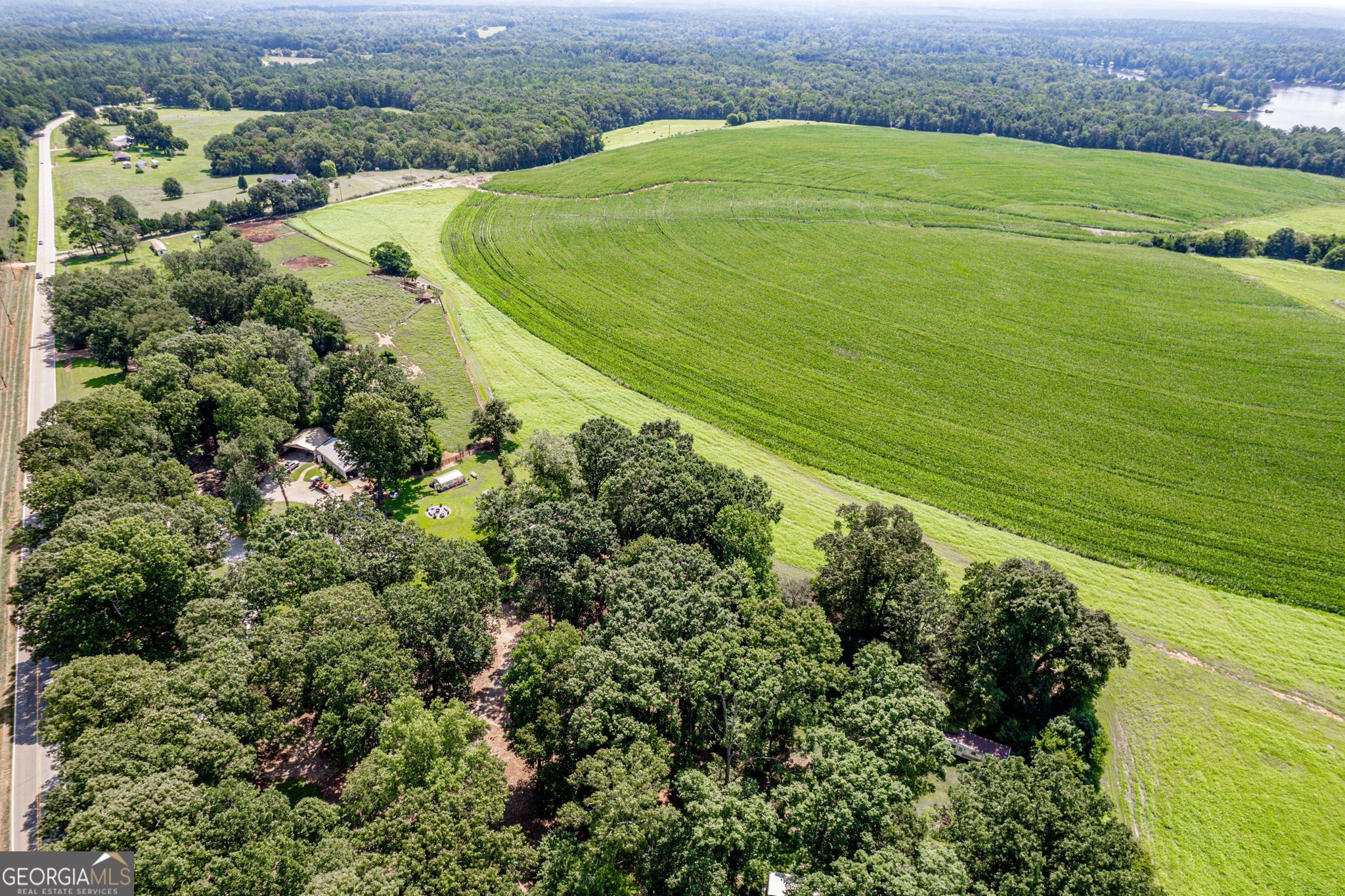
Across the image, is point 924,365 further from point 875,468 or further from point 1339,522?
point 1339,522

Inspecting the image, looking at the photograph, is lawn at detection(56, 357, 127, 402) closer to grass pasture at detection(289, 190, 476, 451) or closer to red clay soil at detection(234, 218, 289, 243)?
grass pasture at detection(289, 190, 476, 451)

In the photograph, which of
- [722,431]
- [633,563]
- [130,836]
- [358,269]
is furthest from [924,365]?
[358,269]

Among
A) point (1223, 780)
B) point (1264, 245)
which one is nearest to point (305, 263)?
point (1223, 780)

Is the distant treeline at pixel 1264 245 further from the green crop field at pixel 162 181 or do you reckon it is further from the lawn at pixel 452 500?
the green crop field at pixel 162 181

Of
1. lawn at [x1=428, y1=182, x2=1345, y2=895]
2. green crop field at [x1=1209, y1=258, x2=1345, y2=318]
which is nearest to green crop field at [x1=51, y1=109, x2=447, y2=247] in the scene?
lawn at [x1=428, y1=182, x2=1345, y2=895]

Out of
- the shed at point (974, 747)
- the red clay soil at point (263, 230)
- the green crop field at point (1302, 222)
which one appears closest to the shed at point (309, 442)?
the shed at point (974, 747)

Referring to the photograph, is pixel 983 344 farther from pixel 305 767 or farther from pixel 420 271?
pixel 420 271
